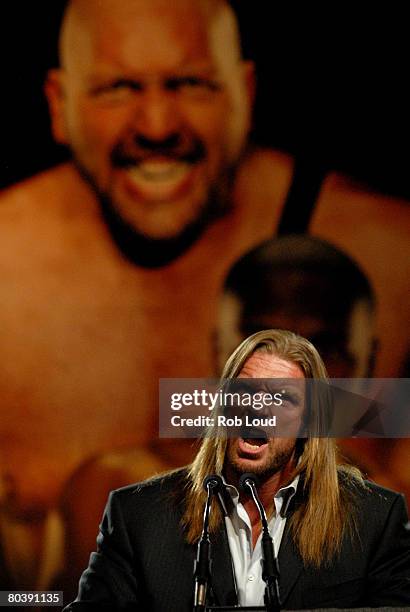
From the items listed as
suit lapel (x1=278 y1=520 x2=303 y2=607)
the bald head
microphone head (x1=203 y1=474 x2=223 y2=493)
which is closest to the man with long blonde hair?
suit lapel (x1=278 y1=520 x2=303 y2=607)

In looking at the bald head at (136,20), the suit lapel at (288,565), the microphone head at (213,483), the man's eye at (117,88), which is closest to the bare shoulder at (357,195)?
the bald head at (136,20)

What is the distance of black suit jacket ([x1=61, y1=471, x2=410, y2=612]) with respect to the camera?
2.30m

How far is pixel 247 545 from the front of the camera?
7.95 feet

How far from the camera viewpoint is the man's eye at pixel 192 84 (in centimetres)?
345

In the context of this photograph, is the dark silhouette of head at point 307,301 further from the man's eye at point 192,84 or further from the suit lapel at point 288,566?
the suit lapel at point 288,566

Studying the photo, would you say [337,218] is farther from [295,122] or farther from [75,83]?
[75,83]

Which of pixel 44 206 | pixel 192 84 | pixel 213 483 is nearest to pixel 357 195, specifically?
pixel 192 84

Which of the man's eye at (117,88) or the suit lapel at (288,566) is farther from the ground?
the man's eye at (117,88)

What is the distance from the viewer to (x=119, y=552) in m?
2.44

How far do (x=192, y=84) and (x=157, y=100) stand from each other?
0.53ft

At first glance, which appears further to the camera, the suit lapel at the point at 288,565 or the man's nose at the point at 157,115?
the man's nose at the point at 157,115

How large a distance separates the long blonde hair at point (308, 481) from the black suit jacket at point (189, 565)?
0.03 meters

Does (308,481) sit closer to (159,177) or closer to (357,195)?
(357,195)

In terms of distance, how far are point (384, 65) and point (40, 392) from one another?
1.99 meters
